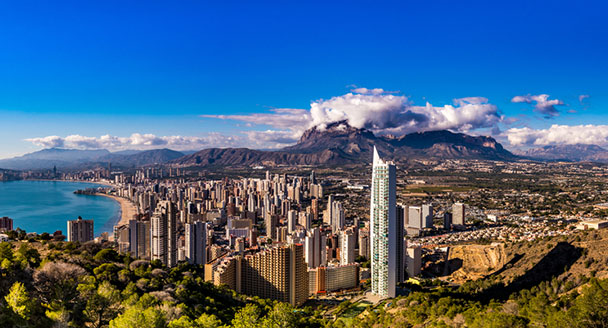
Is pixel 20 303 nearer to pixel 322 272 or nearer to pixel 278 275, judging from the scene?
pixel 278 275

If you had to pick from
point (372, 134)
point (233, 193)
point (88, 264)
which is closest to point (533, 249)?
point (88, 264)

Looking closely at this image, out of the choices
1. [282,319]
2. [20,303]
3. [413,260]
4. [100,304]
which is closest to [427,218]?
[413,260]

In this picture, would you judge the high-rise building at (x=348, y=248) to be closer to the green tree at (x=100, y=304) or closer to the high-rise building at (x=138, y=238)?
the high-rise building at (x=138, y=238)

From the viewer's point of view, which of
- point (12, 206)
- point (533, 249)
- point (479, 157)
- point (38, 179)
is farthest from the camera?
point (479, 157)

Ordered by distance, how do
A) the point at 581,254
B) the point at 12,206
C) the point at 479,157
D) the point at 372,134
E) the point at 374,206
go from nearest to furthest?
the point at 374,206 < the point at 581,254 < the point at 12,206 < the point at 479,157 < the point at 372,134

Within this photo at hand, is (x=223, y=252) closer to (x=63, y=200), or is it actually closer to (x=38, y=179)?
(x=63, y=200)

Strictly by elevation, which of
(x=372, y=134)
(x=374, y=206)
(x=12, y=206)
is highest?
(x=372, y=134)
